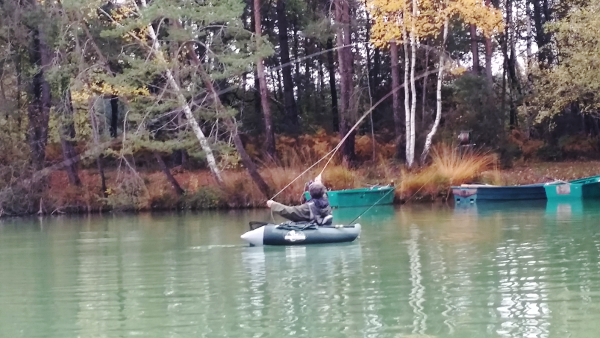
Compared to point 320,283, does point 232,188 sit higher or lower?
→ higher

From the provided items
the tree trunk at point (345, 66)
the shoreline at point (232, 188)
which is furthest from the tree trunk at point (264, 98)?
the tree trunk at point (345, 66)

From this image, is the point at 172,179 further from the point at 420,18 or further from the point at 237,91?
the point at 420,18

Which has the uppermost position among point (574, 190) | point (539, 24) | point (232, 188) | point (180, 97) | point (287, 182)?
point (539, 24)

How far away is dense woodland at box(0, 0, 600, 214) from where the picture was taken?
2636cm

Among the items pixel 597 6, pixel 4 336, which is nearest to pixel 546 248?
pixel 4 336

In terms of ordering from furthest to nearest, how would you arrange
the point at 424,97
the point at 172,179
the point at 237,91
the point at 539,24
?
the point at 539,24
the point at 237,91
the point at 424,97
the point at 172,179

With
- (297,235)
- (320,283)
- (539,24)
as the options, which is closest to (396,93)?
(539,24)

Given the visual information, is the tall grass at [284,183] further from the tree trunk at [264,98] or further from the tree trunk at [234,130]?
the tree trunk at [264,98]

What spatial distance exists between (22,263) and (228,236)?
4847mm

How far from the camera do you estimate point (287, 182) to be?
27422 mm

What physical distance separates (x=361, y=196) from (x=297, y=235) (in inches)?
407

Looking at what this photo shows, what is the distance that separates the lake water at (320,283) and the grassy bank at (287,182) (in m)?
6.32

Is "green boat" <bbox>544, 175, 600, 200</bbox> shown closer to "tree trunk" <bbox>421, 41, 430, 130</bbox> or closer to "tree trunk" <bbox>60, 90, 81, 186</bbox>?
"tree trunk" <bbox>421, 41, 430, 130</bbox>

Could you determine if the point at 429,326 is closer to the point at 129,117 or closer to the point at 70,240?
the point at 70,240
